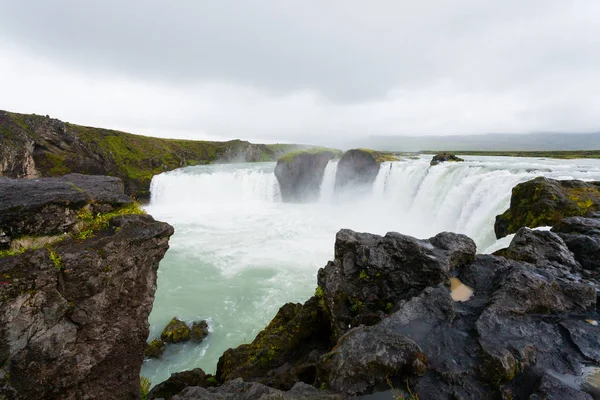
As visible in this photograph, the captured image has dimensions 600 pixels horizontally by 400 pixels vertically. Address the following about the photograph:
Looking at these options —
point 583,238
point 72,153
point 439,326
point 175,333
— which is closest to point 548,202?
point 583,238

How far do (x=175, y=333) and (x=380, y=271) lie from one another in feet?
37.5

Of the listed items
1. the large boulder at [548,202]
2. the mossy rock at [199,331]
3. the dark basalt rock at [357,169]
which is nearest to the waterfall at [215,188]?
the dark basalt rock at [357,169]

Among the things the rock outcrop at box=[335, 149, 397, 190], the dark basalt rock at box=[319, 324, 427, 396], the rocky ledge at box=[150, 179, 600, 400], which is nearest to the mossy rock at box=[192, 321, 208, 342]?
the rocky ledge at box=[150, 179, 600, 400]

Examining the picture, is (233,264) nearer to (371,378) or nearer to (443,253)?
(443,253)

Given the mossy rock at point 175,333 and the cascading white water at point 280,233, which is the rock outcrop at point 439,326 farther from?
the mossy rock at point 175,333

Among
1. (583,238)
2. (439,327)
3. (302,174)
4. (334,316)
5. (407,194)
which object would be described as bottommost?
(407,194)

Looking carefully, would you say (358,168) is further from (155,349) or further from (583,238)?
(155,349)

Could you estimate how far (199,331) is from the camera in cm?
1490

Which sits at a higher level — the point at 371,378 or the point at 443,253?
the point at 443,253

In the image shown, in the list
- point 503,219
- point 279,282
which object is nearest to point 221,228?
point 279,282

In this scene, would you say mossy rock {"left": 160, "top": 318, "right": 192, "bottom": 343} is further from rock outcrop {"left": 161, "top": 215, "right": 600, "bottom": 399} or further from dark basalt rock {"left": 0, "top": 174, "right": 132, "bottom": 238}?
dark basalt rock {"left": 0, "top": 174, "right": 132, "bottom": 238}

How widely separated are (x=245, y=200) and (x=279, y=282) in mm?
33119

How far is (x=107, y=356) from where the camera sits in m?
6.62

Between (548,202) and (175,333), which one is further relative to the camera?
(175,333)
